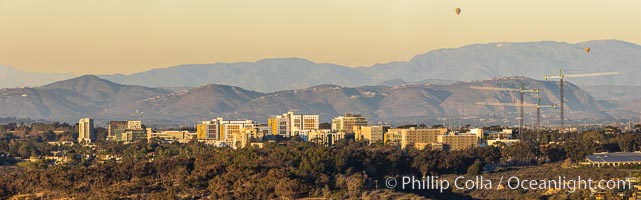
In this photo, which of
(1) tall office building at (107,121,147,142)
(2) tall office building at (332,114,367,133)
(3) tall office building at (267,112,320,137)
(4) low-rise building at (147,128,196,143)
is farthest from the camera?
(3) tall office building at (267,112,320,137)

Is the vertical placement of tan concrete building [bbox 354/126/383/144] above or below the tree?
above

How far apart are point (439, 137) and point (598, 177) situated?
5602 cm

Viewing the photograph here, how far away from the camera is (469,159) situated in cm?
8362

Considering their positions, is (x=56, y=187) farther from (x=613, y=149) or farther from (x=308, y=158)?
(x=613, y=149)

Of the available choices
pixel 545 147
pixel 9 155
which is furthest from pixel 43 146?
pixel 545 147

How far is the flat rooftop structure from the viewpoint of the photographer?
263 ft

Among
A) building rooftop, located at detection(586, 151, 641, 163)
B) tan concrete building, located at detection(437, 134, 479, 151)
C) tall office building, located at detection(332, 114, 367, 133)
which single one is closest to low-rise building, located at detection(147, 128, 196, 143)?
tall office building, located at detection(332, 114, 367, 133)

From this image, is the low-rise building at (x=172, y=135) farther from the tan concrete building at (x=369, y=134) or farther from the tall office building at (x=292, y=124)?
the tan concrete building at (x=369, y=134)

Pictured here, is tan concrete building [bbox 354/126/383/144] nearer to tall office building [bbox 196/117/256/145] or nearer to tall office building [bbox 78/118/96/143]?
tall office building [bbox 196/117/256/145]

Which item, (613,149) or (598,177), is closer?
(598,177)

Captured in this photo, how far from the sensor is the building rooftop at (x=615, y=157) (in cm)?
8212

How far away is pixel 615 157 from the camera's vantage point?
8419 cm

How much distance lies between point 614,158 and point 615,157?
0.90m

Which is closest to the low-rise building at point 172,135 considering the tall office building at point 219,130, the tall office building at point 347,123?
the tall office building at point 219,130
